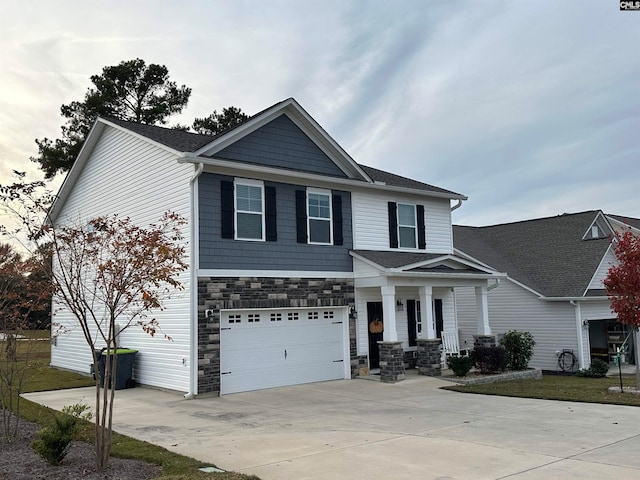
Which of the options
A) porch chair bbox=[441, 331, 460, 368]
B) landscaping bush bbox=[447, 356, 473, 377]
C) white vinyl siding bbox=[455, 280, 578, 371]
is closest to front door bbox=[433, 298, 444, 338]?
porch chair bbox=[441, 331, 460, 368]

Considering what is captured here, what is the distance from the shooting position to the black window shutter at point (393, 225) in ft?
58.9

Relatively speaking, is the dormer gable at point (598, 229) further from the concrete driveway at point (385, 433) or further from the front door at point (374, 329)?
the concrete driveway at point (385, 433)

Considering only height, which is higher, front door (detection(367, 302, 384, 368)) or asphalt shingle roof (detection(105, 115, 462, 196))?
A: asphalt shingle roof (detection(105, 115, 462, 196))

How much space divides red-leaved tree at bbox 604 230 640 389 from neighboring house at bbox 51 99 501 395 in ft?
14.6

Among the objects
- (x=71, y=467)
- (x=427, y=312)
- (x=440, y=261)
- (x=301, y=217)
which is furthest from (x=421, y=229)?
(x=71, y=467)

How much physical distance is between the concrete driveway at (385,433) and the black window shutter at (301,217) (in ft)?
13.6

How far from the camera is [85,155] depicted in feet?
61.7

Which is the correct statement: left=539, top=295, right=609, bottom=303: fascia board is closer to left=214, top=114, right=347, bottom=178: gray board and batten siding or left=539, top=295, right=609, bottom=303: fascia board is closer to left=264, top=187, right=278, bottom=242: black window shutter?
left=214, top=114, right=347, bottom=178: gray board and batten siding

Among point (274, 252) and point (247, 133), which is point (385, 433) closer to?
point (274, 252)

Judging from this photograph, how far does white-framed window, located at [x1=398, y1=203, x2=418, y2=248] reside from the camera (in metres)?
18.3

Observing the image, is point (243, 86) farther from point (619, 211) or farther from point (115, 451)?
point (619, 211)

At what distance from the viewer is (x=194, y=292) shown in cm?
1338

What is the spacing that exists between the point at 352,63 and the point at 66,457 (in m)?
12.6

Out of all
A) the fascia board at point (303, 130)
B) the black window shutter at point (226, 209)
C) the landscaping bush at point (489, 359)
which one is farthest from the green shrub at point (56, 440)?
the landscaping bush at point (489, 359)
